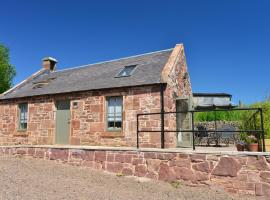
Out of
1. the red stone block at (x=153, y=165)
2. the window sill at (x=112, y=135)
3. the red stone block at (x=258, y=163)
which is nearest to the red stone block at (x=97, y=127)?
the window sill at (x=112, y=135)

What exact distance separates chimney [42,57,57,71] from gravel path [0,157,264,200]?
1110 centimetres

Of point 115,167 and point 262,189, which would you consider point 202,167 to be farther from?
point 115,167

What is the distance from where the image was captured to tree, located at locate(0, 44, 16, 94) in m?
28.1

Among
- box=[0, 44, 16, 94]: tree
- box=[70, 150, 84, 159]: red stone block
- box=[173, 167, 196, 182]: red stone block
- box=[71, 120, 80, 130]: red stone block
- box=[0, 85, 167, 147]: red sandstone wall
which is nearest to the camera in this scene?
box=[173, 167, 196, 182]: red stone block

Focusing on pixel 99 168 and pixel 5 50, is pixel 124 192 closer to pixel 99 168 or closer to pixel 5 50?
pixel 99 168

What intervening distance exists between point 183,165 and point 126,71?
6.51m

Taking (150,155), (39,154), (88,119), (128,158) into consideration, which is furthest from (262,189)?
(39,154)

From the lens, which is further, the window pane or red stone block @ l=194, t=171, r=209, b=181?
the window pane

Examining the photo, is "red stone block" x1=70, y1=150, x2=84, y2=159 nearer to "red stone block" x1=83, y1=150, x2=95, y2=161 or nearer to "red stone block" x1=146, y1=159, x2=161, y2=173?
"red stone block" x1=83, y1=150, x2=95, y2=161

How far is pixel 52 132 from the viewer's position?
41.1 feet

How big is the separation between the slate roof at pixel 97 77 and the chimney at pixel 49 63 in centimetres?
134

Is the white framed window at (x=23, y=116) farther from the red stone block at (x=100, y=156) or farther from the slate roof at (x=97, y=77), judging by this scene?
the red stone block at (x=100, y=156)


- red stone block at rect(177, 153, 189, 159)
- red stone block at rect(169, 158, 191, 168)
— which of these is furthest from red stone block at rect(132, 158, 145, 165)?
red stone block at rect(177, 153, 189, 159)

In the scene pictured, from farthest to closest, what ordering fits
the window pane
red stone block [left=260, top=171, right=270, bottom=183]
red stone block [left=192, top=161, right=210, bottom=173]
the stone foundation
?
1. the window pane
2. red stone block [left=192, top=161, right=210, bottom=173]
3. the stone foundation
4. red stone block [left=260, top=171, right=270, bottom=183]
